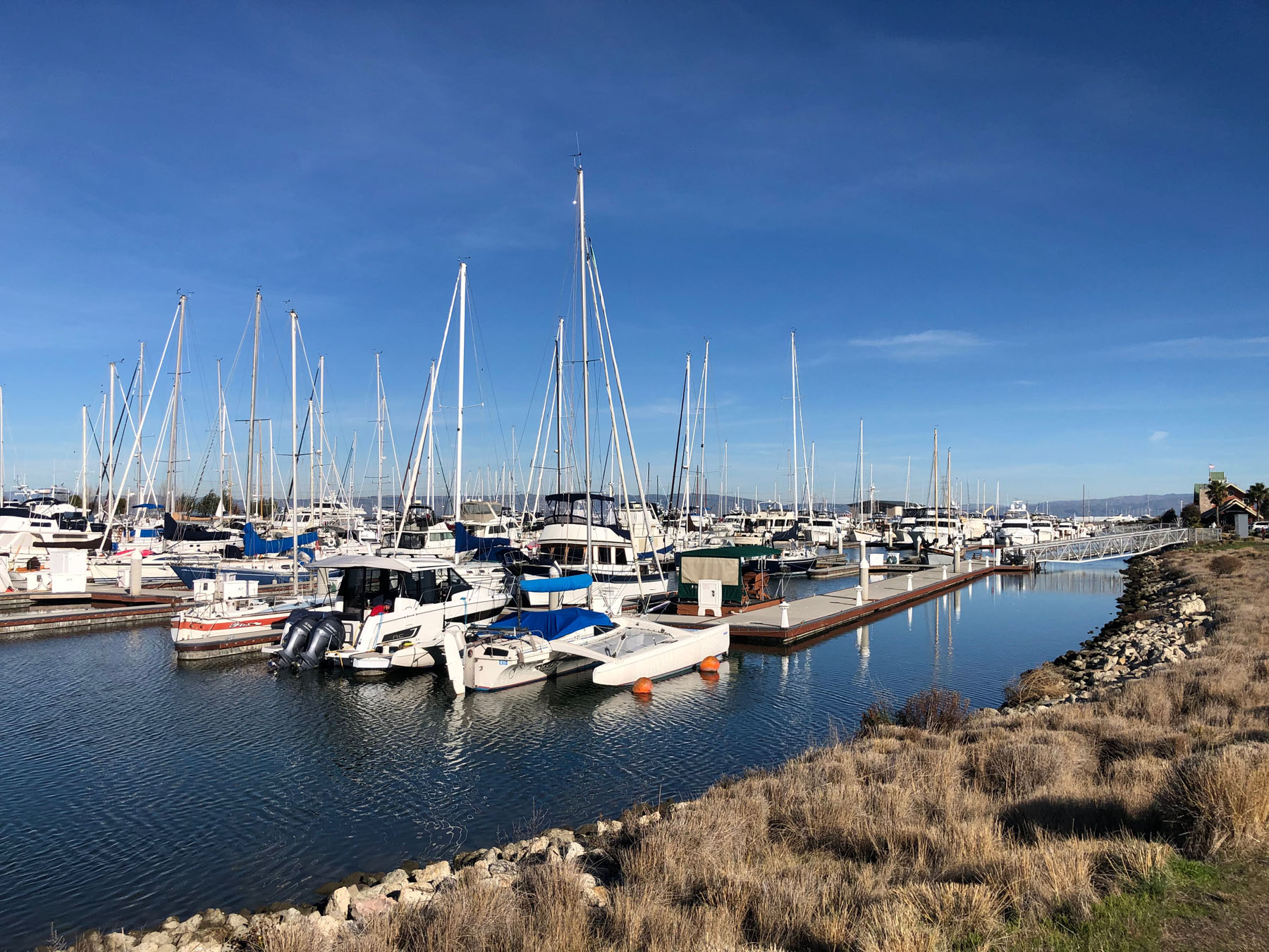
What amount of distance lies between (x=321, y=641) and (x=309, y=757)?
7.25 metres

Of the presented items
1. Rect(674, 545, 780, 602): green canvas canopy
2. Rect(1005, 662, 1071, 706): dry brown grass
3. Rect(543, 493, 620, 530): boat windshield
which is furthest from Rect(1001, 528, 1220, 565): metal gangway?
Rect(1005, 662, 1071, 706): dry brown grass

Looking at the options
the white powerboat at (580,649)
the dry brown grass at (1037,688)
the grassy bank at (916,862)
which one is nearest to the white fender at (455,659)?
the white powerboat at (580,649)

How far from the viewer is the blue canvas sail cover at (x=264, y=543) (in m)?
38.5

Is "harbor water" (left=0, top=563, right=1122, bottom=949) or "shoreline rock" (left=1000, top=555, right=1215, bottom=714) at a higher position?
"shoreline rock" (left=1000, top=555, right=1215, bottom=714)

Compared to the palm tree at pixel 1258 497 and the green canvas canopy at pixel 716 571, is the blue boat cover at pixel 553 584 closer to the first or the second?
the green canvas canopy at pixel 716 571

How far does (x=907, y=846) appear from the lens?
7.74 m

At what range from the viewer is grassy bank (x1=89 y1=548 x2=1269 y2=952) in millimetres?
5672

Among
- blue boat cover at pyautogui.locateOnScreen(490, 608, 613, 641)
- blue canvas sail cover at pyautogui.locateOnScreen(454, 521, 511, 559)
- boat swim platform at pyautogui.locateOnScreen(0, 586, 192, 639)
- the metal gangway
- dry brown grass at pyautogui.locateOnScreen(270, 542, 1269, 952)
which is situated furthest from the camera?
the metal gangway

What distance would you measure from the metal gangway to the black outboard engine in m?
54.7

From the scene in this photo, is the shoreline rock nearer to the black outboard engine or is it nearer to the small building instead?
the black outboard engine

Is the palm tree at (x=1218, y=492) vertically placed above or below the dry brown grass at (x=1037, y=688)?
above

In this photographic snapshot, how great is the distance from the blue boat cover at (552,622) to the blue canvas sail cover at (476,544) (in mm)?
16565

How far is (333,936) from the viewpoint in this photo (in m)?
7.28

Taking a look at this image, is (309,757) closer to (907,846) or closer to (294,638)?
(294,638)
